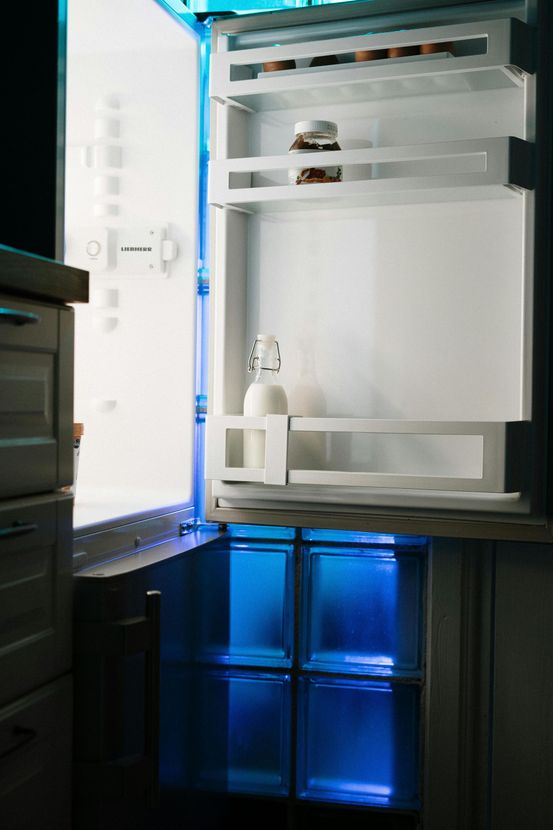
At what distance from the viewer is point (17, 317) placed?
0.98 metres

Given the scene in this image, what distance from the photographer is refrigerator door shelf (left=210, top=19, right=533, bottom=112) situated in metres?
1.35

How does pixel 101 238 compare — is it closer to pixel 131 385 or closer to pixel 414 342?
pixel 131 385

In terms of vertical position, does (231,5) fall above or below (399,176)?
above

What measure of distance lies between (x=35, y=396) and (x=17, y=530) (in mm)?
159

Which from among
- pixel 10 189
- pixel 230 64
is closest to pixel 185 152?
pixel 230 64

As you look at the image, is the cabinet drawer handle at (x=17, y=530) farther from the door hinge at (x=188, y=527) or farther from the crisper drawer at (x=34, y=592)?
the door hinge at (x=188, y=527)

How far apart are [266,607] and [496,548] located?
1.41 ft

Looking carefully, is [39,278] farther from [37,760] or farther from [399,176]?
[399,176]

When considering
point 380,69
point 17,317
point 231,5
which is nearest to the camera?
point 17,317

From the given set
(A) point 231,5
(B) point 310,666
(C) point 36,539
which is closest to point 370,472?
(B) point 310,666

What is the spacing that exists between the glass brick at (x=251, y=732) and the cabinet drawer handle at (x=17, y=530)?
0.71 metres

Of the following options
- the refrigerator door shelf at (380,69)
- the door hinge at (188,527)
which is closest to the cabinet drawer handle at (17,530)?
the door hinge at (188,527)

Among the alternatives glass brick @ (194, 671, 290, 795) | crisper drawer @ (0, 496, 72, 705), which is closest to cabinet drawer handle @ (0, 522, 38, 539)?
crisper drawer @ (0, 496, 72, 705)

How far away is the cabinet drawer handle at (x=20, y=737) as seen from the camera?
0.97 m
